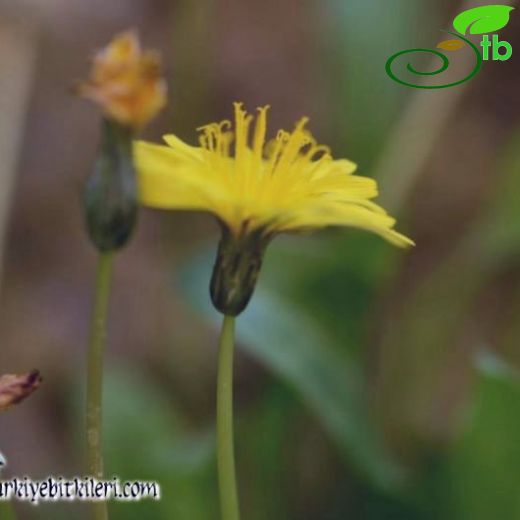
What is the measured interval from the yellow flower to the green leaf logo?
636 mm

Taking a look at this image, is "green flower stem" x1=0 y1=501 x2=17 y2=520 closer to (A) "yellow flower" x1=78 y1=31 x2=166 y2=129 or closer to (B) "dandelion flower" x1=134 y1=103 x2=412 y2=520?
(B) "dandelion flower" x1=134 y1=103 x2=412 y2=520

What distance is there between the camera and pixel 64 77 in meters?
1.86

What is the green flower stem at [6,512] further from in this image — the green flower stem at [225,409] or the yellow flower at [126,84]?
the yellow flower at [126,84]

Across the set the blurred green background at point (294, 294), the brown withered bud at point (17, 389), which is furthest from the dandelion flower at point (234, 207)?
the blurred green background at point (294, 294)

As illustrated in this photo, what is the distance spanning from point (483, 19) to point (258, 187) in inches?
24.7

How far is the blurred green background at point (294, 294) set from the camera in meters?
1.06

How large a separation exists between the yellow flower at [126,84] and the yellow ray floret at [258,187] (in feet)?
0.18

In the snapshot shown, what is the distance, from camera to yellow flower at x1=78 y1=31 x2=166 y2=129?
1.69ft

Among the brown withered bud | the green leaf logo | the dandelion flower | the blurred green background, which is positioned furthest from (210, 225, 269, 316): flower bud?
the green leaf logo

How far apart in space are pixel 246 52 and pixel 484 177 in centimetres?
49

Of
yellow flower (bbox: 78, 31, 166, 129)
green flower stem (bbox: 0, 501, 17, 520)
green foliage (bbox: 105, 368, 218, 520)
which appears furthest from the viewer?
green foliage (bbox: 105, 368, 218, 520)

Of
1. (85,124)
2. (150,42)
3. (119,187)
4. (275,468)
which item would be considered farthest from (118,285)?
(119,187)

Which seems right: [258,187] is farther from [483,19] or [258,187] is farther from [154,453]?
[483,19]

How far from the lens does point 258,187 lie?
0.64 m
